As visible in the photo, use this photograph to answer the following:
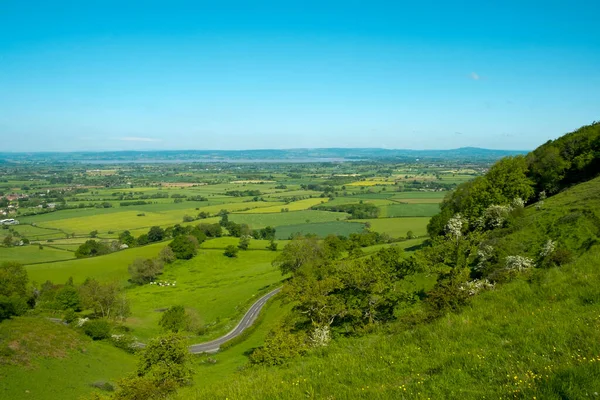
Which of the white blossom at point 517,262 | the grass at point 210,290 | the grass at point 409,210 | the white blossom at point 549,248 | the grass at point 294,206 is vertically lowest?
the grass at point 210,290

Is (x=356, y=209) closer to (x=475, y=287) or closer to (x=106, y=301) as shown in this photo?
(x=106, y=301)

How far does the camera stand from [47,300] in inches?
2773

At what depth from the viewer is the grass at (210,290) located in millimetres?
63375

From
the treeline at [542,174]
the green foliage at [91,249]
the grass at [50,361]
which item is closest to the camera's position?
the grass at [50,361]

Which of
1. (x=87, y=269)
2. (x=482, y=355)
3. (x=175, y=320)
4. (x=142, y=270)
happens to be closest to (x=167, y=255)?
(x=142, y=270)

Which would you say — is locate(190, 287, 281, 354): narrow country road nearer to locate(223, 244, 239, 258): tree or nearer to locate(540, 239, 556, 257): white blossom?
locate(223, 244, 239, 258): tree

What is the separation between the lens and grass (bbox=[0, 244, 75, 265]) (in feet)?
316

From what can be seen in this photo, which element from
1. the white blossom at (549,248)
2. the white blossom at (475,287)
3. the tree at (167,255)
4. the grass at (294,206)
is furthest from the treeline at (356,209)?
the white blossom at (475,287)

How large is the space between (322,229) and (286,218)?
25620 millimetres

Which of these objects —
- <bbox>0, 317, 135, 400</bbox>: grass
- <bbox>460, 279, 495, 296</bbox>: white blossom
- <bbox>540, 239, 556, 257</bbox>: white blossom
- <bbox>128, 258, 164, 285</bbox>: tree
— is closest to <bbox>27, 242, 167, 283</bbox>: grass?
<bbox>128, 258, 164, 285</bbox>: tree

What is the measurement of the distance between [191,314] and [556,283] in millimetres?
57321

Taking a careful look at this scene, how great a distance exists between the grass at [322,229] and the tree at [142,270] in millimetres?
43989

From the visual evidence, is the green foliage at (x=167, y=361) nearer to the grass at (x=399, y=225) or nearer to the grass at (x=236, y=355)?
the grass at (x=236, y=355)

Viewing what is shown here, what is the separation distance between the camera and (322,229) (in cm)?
12638
